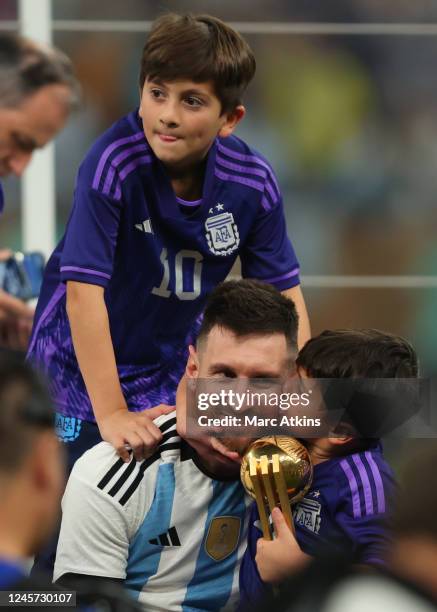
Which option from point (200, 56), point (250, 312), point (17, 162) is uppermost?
point (200, 56)

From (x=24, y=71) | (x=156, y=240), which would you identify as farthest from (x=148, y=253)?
(x=24, y=71)

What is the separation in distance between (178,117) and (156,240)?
0.24 metres

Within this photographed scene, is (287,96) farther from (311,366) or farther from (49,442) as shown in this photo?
(49,442)

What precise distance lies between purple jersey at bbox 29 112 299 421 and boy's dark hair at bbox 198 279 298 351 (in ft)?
0.78

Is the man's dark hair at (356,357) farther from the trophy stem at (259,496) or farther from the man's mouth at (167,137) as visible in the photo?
the man's mouth at (167,137)

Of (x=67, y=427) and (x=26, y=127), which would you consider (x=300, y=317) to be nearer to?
(x=67, y=427)

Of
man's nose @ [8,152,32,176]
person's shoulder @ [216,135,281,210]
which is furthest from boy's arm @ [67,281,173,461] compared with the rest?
man's nose @ [8,152,32,176]

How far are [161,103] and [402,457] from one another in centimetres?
76

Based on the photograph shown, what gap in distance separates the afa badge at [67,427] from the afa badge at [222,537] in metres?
0.49

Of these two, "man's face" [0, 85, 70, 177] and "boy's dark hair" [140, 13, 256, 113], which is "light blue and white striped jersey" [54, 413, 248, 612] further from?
"man's face" [0, 85, 70, 177]

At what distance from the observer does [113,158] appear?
2.26m

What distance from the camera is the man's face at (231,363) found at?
6.57ft

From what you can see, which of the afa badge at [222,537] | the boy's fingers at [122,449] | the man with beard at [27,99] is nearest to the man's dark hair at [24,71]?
the man with beard at [27,99]

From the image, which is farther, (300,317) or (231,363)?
(300,317)
